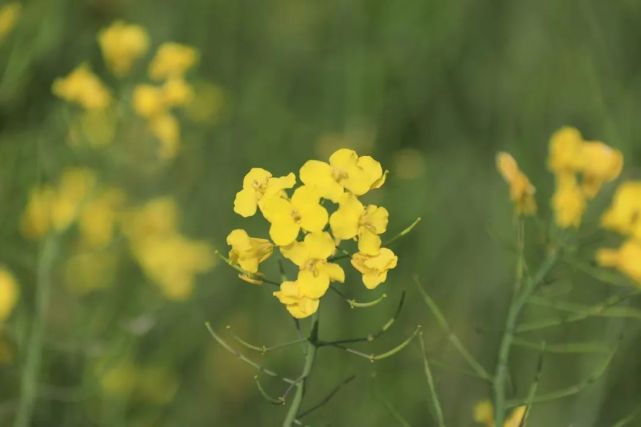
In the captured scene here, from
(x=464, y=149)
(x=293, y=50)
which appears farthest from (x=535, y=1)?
(x=293, y=50)

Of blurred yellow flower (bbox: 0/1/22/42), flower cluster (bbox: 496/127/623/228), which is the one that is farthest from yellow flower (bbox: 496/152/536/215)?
blurred yellow flower (bbox: 0/1/22/42)

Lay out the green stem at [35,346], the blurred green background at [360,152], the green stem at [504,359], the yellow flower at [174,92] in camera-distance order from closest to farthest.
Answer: the green stem at [504,359] → the green stem at [35,346] → the yellow flower at [174,92] → the blurred green background at [360,152]

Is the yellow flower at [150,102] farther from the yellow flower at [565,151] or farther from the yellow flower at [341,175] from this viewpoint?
the yellow flower at [341,175]

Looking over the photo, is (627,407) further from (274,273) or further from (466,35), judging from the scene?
(466,35)

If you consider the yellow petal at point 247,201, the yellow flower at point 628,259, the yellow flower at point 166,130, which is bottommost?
the yellow flower at point 166,130

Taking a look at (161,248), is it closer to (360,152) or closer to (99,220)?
(99,220)

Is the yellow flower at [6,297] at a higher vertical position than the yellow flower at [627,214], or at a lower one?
lower

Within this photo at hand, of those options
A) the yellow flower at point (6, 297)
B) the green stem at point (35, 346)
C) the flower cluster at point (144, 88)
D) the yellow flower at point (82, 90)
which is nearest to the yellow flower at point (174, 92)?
the flower cluster at point (144, 88)

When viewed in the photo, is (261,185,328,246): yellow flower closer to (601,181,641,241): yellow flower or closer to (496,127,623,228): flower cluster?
(496,127,623,228): flower cluster
